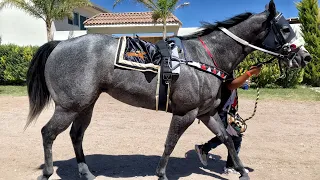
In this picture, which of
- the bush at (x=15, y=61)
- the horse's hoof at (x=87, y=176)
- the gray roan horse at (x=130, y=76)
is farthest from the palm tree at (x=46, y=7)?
the horse's hoof at (x=87, y=176)

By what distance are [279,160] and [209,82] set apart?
2043 millimetres

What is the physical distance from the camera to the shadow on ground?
4254 mm

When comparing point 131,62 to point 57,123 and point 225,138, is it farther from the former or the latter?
point 225,138

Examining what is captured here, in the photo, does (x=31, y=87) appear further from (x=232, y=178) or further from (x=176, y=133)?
(x=232, y=178)

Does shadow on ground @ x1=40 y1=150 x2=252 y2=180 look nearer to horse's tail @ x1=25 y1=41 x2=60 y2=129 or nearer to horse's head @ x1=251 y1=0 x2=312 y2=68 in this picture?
horse's tail @ x1=25 y1=41 x2=60 y2=129

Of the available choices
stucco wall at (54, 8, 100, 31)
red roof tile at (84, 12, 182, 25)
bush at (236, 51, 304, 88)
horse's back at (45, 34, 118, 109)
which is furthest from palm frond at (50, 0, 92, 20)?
horse's back at (45, 34, 118, 109)

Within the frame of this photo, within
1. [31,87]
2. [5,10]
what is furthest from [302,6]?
[5,10]

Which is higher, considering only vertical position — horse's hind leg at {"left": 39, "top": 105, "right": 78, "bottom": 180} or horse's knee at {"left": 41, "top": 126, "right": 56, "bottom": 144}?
horse's hind leg at {"left": 39, "top": 105, "right": 78, "bottom": 180}

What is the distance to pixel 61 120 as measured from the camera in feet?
11.7

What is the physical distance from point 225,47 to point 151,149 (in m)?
2.34

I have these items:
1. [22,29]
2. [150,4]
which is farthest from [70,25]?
[150,4]

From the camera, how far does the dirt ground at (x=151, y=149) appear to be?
169 inches

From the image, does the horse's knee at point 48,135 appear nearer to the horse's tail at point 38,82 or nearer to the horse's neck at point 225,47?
the horse's tail at point 38,82

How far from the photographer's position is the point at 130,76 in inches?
138
